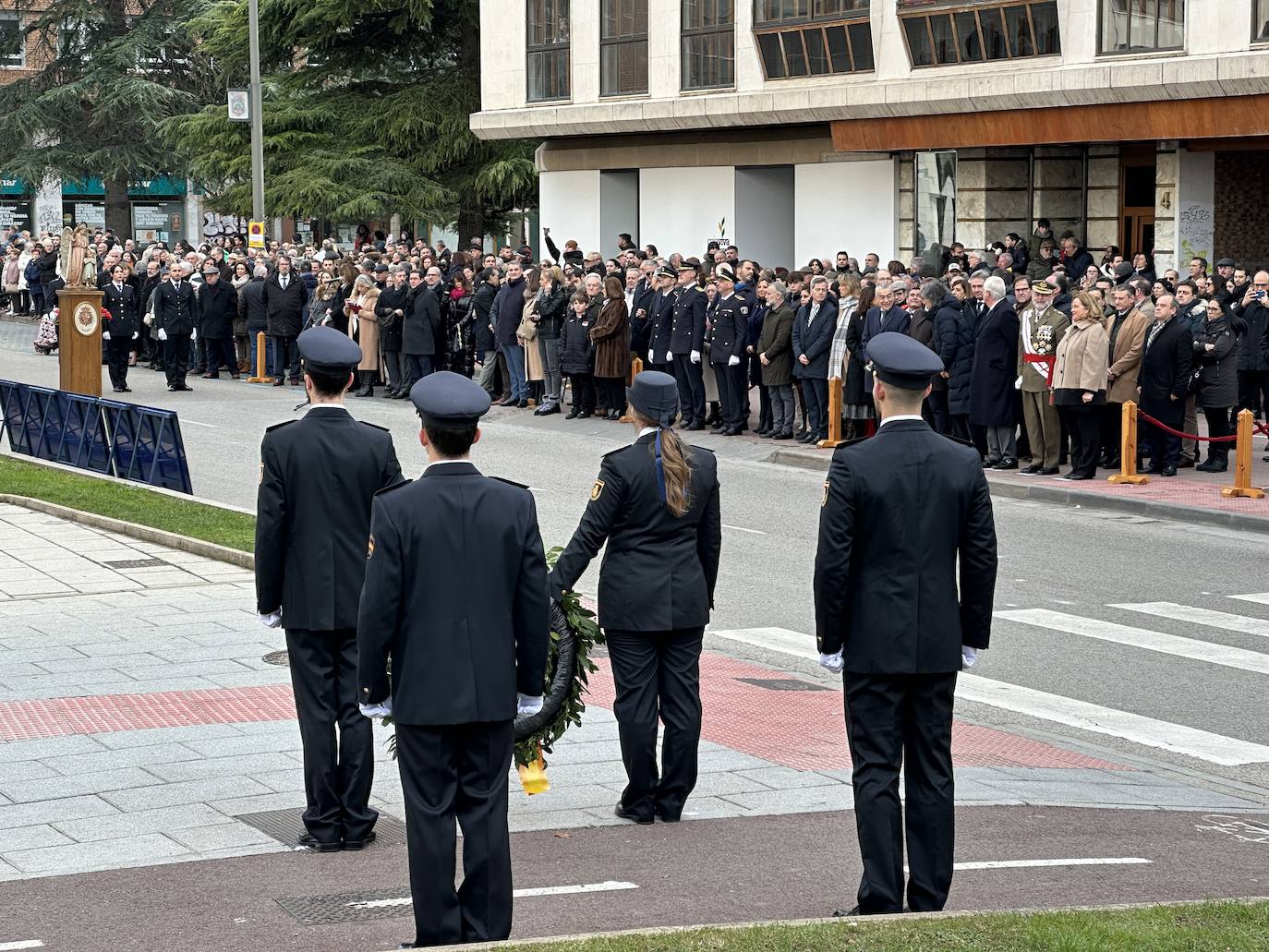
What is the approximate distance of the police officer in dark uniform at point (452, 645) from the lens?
5.82 meters

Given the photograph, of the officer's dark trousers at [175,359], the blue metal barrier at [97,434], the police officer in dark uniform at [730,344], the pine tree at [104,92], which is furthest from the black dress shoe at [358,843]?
the pine tree at [104,92]

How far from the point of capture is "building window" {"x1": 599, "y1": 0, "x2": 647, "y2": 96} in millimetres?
37188

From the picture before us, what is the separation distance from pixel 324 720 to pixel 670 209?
3231 centimetres

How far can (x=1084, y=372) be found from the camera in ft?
60.7

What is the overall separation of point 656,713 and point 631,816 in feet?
1.46

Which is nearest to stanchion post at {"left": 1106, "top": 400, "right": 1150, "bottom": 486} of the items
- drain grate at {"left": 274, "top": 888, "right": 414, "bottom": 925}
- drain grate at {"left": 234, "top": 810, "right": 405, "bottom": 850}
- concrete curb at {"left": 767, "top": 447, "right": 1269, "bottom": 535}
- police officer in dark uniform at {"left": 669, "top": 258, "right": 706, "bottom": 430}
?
concrete curb at {"left": 767, "top": 447, "right": 1269, "bottom": 535}

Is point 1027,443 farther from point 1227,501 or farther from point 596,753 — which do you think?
point 596,753

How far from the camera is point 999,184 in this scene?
32438 millimetres

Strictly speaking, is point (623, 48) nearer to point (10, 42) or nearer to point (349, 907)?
point (10, 42)

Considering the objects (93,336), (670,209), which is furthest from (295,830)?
(670,209)

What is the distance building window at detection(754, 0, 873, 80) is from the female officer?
26.0 meters

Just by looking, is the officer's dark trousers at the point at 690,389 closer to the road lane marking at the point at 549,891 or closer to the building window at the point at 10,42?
the road lane marking at the point at 549,891

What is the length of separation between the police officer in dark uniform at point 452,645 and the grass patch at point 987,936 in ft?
1.46

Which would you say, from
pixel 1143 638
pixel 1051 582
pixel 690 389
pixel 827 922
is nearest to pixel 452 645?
pixel 827 922
